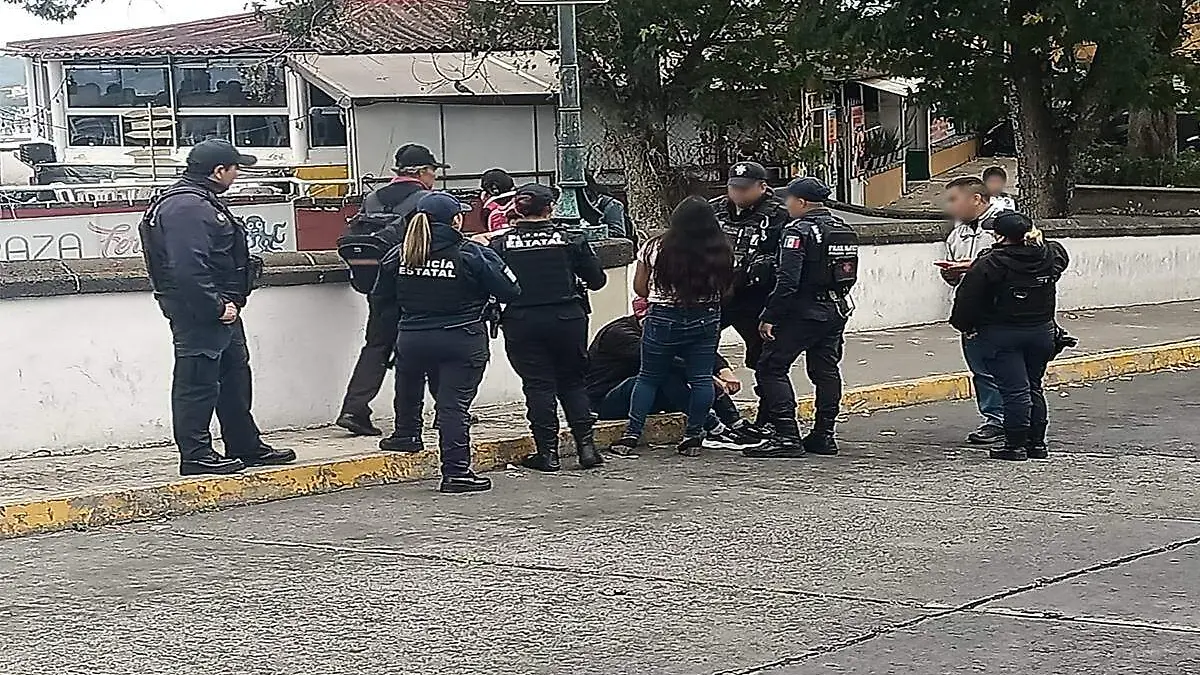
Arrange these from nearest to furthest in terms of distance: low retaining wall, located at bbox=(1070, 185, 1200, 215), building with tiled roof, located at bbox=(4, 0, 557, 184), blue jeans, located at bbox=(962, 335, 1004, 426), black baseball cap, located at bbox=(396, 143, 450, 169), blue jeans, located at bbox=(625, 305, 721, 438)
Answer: blue jeans, located at bbox=(625, 305, 721, 438) → black baseball cap, located at bbox=(396, 143, 450, 169) → blue jeans, located at bbox=(962, 335, 1004, 426) → low retaining wall, located at bbox=(1070, 185, 1200, 215) → building with tiled roof, located at bbox=(4, 0, 557, 184)

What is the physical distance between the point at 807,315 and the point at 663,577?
9.84 feet

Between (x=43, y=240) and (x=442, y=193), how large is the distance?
10106mm

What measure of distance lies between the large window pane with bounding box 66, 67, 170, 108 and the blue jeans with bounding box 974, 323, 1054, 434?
22706 millimetres

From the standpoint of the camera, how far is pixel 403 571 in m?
6.93

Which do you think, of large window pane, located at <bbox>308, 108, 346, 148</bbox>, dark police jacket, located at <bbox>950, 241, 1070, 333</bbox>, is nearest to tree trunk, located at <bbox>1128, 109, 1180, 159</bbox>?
large window pane, located at <bbox>308, 108, 346, 148</bbox>

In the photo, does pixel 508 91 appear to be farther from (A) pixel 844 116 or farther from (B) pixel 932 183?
(B) pixel 932 183

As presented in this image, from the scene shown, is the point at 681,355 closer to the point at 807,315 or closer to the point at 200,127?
the point at 807,315

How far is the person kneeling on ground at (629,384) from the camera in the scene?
10.1 m

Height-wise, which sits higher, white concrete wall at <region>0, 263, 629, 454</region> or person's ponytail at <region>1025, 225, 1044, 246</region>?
person's ponytail at <region>1025, 225, 1044, 246</region>

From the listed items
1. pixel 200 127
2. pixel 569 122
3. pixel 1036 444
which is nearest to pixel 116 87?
pixel 200 127

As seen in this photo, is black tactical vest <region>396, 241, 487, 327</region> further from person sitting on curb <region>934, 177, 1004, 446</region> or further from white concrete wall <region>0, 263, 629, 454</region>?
person sitting on curb <region>934, 177, 1004, 446</region>

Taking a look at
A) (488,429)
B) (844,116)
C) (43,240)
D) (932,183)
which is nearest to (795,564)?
(488,429)

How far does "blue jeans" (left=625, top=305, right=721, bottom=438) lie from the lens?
371 inches

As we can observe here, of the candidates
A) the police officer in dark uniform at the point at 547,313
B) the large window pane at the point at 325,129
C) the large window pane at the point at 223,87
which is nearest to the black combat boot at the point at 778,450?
the police officer in dark uniform at the point at 547,313
